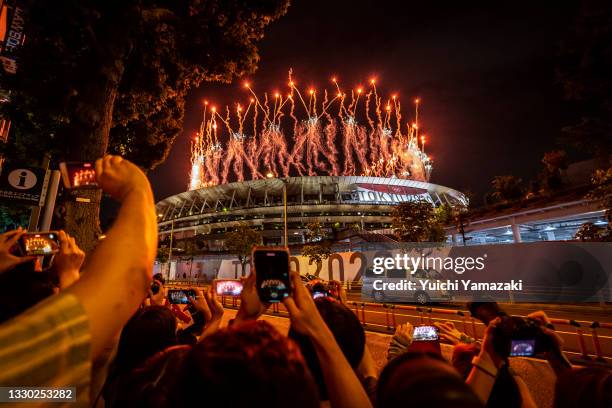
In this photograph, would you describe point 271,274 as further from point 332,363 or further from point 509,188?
point 509,188

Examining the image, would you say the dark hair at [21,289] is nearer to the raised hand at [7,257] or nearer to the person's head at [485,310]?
the raised hand at [7,257]

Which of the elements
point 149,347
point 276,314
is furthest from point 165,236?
point 149,347

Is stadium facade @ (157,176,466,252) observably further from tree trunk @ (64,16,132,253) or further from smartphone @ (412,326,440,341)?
smartphone @ (412,326,440,341)

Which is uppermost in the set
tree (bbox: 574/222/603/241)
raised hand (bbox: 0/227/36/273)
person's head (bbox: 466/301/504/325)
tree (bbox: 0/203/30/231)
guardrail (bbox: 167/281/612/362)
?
tree (bbox: 0/203/30/231)

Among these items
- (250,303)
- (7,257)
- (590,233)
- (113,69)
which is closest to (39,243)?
(7,257)

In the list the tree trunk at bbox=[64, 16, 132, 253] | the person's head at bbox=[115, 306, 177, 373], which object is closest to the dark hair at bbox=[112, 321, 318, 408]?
the person's head at bbox=[115, 306, 177, 373]
